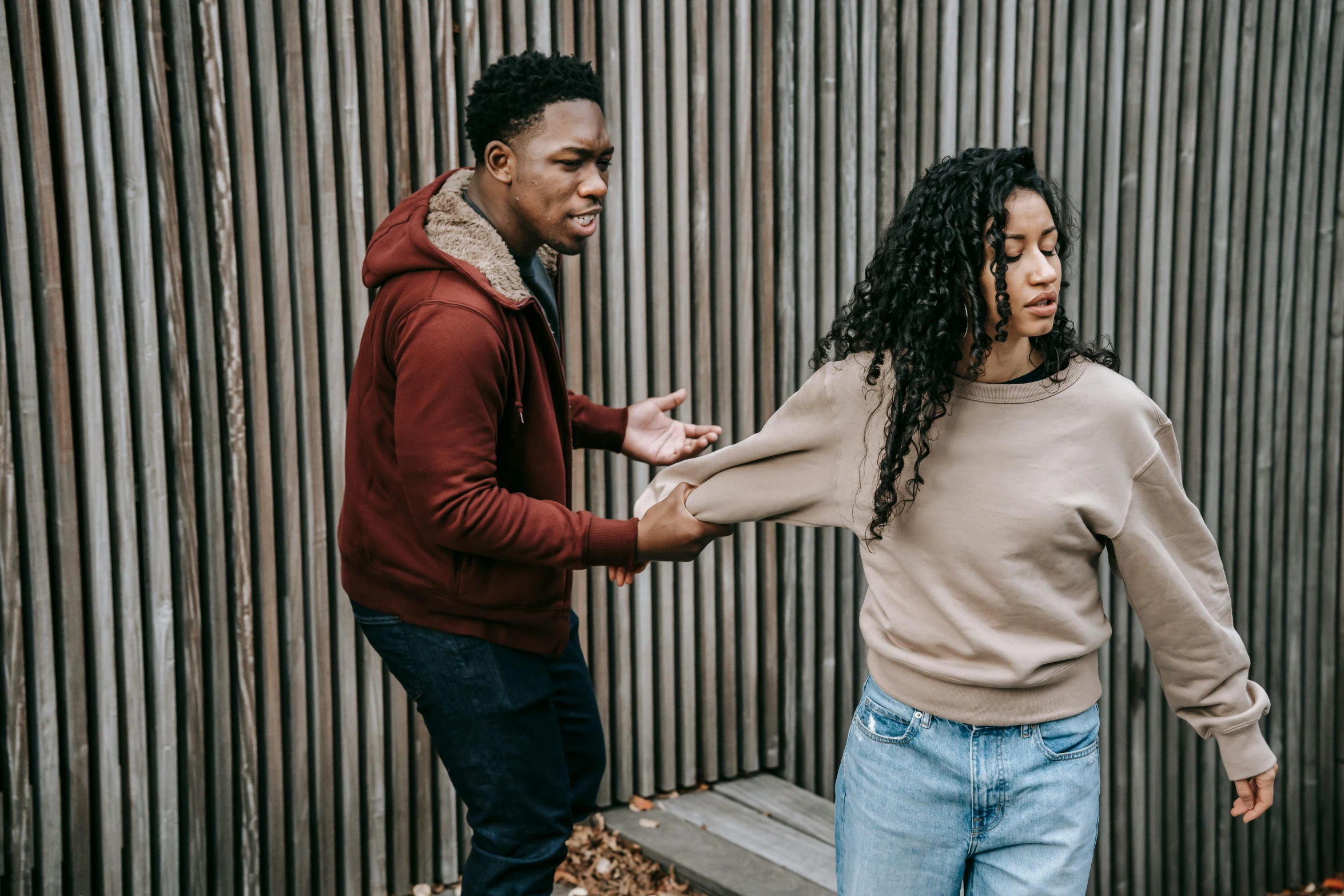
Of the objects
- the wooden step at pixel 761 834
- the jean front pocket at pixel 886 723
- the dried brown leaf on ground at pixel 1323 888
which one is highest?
the jean front pocket at pixel 886 723

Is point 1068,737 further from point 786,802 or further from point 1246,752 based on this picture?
point 786,802

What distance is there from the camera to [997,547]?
2066 millimetres

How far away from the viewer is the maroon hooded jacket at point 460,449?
231cm

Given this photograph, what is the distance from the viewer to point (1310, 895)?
235 inches

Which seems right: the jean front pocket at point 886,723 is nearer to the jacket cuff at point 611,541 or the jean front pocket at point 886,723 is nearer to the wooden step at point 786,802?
the jacket cuff at point 611,541

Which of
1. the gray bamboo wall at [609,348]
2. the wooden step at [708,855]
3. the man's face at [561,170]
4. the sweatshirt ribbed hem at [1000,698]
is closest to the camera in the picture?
the sweatshirt ribbed hem at [1000,698]

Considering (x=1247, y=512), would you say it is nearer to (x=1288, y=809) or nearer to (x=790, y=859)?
(x=1288, y=809)

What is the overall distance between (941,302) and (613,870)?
104 inches

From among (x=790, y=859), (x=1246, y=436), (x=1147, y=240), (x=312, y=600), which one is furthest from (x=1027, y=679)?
(x=1246, y=436)

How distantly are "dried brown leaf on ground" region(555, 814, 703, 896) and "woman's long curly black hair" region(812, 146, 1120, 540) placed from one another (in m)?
2.22


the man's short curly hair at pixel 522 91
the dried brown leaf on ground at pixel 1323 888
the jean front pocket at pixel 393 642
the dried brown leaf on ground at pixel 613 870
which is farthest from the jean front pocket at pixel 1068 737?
the dried brown leaf on ground at pixel 1323 888

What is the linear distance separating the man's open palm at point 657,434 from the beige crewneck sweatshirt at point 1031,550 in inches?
30.8

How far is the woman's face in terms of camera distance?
2.01 m

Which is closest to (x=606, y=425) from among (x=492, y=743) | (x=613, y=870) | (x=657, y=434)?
(x=657, y=434)
